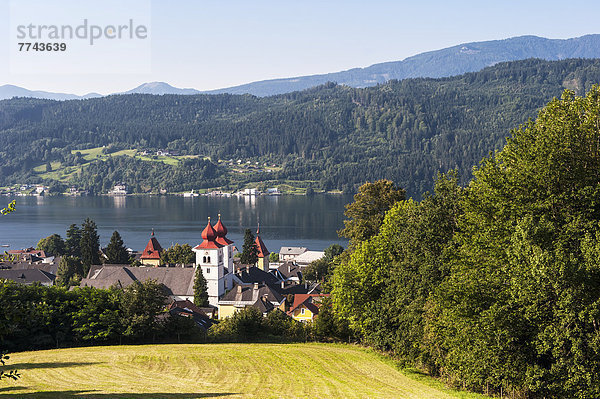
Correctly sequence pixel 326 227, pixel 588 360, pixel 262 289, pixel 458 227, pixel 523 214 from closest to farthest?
pixel 588 360 < pixel 523 214 < pixel 458 227 < pixel 262 289 < pixel 326 227

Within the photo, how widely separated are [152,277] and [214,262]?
7683 mm

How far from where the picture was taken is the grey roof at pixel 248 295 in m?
69.9

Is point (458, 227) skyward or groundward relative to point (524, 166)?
groundward

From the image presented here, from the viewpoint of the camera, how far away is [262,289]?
73.9 meters

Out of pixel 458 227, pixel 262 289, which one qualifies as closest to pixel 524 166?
pixel 458 227

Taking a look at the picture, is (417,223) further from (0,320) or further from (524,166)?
(0,320)

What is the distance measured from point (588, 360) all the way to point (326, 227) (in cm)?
15652

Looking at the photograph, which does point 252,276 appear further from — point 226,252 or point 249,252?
point 249,252

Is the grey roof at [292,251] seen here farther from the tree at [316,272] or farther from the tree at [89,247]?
the tree at [89,247]

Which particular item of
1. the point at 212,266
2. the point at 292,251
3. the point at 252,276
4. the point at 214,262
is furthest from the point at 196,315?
the point at 292,251

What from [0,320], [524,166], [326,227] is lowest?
[326,227]

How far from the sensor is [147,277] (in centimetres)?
7394

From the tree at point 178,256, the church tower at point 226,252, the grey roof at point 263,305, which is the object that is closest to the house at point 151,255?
the tree at point 178,256

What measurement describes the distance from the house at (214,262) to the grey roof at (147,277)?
1745mm
